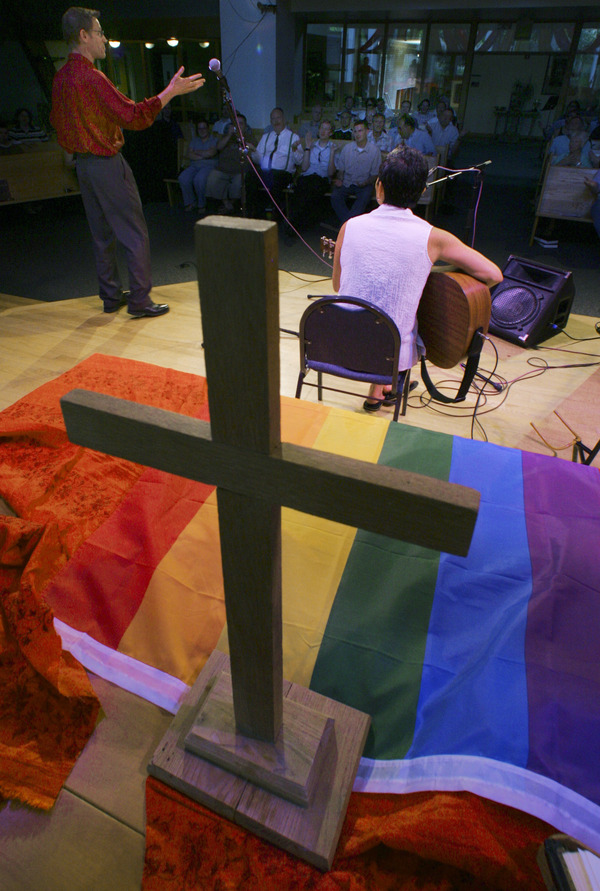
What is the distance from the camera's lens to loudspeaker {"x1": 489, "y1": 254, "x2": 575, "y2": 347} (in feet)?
9.44

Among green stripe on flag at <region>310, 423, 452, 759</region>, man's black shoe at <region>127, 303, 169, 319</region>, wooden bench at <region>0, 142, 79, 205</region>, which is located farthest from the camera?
wooden bench at <region>0, 142, 79, 205</region>

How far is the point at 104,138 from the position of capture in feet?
9.11

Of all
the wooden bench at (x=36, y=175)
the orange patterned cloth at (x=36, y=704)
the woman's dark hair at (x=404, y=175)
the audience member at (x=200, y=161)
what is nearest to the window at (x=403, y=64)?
the audience member at (x=200, y=161)

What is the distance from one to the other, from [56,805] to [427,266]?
173cm

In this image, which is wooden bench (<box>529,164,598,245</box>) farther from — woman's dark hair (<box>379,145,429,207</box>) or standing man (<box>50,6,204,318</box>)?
woman's dark hair (<box>379,145,429,207</box>)

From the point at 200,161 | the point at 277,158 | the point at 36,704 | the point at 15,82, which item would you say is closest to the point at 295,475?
the point at 36,704

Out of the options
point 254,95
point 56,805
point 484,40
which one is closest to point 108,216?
point 56,805

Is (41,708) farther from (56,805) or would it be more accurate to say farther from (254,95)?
(254,95)

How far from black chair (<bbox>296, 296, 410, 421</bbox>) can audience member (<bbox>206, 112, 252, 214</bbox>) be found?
4123 mm

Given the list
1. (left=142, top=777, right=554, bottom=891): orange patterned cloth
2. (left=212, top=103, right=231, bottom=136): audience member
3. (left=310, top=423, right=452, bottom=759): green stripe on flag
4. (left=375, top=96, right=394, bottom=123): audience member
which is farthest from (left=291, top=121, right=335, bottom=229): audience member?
(left=142, top=777, right=554, bottom=891): orange patterned cloth

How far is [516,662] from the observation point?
107 cm

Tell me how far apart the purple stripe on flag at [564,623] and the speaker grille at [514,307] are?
1.65 meters

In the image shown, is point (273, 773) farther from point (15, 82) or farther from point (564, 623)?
point (15, 82)

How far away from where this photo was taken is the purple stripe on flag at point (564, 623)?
0.93 m
